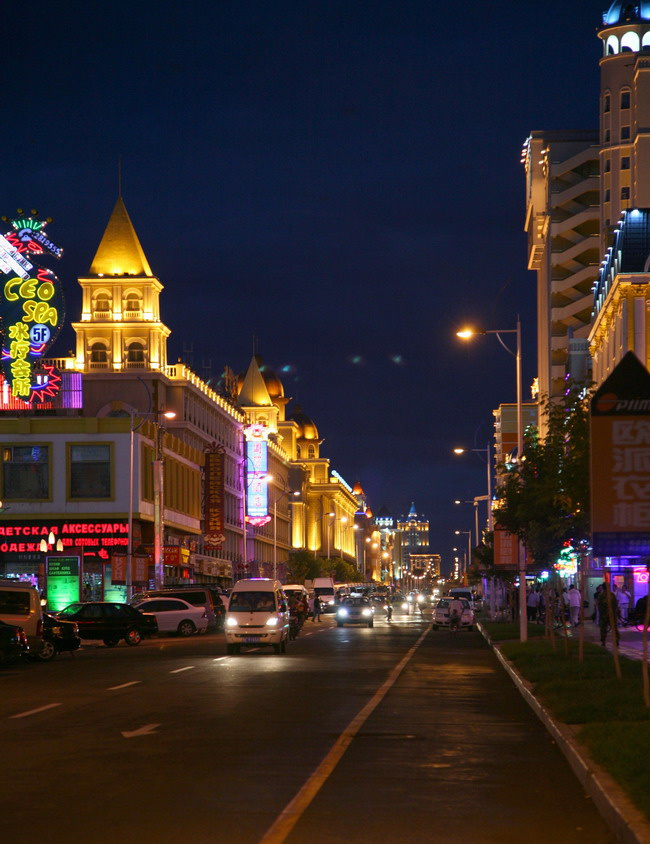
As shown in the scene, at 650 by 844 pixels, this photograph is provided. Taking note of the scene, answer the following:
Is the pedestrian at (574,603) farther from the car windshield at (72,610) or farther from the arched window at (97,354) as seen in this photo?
the arched window at (97,354)

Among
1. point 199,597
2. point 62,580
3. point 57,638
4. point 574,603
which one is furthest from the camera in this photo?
point 62,580

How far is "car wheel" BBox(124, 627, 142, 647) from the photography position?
46875 mm

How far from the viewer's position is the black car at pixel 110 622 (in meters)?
46.2

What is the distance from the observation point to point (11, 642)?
3231 cm

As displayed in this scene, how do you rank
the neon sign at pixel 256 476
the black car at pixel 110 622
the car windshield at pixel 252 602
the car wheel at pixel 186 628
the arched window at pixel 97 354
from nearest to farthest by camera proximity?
1. the car windshield at pixel 252 602
2. the black car at pixel 110 622
3. the car wheel at pixel 186 628
4. the arched window at pixel 97 354
5. the neon sign at pixel 256 476

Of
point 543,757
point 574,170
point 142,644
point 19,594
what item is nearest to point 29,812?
point 543,757

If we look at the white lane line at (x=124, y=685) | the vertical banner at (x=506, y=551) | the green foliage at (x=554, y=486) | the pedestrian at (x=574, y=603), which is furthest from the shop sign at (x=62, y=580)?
the white lane line at (x=124, y=685)

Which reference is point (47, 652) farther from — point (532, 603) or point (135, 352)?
point (135, 352)

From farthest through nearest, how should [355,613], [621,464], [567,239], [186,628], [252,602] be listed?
[567,239] < [355,613] < [186,628] < [252,602] < [621,464]

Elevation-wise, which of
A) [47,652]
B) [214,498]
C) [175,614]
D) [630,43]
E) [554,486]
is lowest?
[47,652]

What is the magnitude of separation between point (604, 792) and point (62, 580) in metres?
68.2

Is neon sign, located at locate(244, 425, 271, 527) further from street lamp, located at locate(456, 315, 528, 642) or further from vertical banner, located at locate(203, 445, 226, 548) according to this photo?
street lamp, located at locate(456, 315, 528, 642)

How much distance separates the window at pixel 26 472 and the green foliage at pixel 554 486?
147 ft

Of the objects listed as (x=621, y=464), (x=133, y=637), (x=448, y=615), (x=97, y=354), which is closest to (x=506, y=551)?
(x=448, y=615)
